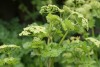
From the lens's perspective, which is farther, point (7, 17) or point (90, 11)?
point (7, 17)

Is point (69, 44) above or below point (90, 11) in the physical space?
below

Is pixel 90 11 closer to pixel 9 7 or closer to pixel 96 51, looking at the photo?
pixel 96 51

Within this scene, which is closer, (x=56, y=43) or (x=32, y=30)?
(x=32, y=30)

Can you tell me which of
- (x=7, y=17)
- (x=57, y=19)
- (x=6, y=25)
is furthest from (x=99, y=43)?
(x=7, y=17)

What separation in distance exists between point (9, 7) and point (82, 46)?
208 cm

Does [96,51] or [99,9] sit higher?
[99,9]

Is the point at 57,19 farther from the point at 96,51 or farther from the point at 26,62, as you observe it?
the point at 26,62

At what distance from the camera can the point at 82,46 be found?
192 cm

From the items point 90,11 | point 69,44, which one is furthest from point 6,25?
point 69,44

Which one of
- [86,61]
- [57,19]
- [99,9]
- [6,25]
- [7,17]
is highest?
[7,17]

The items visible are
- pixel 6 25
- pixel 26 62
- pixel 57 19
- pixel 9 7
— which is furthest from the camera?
pixel 9 7

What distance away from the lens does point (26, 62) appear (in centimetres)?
253

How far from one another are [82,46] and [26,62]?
2.37 feet

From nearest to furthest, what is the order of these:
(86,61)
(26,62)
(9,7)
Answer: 1. (86,61)
2. (26,62)
3. (9,7)
